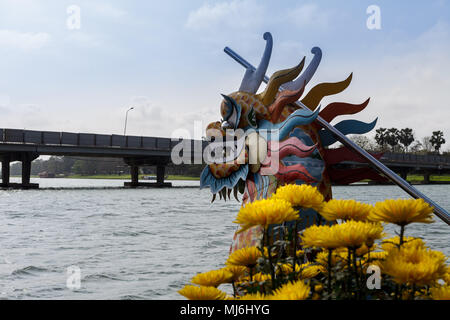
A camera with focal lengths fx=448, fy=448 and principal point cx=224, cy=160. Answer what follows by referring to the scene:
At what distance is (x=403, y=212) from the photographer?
177cm

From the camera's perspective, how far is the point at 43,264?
9.05m

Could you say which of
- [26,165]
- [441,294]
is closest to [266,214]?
[441,294]

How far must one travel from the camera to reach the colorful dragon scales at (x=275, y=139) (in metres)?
4.89

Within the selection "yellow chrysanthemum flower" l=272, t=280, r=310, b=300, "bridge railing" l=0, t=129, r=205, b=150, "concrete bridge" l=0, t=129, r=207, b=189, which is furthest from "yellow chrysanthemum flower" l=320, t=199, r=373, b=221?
"bridge railing" l=0, t=129, r=205, b=150

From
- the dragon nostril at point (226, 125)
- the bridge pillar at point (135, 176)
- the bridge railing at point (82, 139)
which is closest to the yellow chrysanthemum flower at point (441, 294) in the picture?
the dragon nostril at point (226, 125)

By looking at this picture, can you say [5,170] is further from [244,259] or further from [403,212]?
[403,212]

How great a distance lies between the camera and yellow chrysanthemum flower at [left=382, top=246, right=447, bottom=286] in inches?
64.9

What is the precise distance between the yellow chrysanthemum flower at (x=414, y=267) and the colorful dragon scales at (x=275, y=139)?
110 inches

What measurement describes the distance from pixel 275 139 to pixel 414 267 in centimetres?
343

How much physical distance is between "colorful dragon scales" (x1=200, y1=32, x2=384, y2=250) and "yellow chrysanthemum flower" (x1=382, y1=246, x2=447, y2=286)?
2794 millimetres

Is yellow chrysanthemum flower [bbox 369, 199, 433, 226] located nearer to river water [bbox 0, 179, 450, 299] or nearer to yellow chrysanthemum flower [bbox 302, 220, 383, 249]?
yellow chrysanthemum flower [bbox 302, 220, 383, 249]

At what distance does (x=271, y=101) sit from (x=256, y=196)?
121 cm
